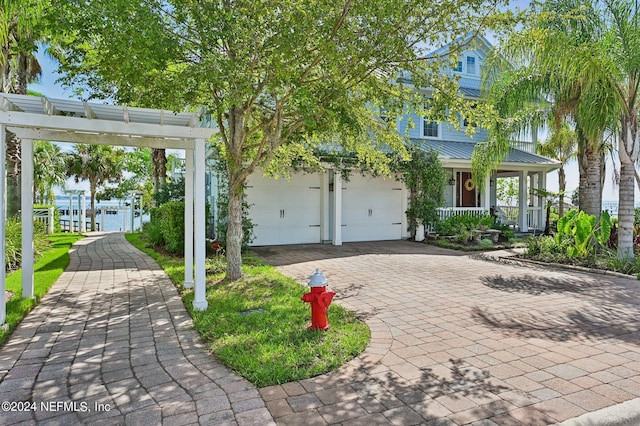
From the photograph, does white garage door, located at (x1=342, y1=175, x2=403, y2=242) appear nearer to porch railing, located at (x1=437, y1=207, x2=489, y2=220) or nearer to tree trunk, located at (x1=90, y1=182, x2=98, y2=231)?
porch railing, located at (x1=437, y1=207, x2=489, y2=220)

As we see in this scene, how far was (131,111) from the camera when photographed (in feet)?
16.9

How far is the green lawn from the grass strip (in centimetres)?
208

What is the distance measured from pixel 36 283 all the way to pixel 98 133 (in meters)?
3.14

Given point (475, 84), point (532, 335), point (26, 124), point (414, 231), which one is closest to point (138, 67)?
point (26, 124)

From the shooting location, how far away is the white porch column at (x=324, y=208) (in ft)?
44.4

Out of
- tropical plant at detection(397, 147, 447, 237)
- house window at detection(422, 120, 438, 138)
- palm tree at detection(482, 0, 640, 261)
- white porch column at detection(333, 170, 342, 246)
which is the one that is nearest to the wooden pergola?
white porch column at detection(333, 170, 342, 246)

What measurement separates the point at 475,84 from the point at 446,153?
5307 mm

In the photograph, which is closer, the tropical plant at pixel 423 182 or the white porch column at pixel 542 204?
the tropical plant at pixel 423 182

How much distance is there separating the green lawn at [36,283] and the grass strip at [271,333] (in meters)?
2.08

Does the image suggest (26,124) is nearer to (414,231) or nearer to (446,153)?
(414,231)

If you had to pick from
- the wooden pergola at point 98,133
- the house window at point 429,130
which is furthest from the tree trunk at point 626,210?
the wooden pergola at point 98,133

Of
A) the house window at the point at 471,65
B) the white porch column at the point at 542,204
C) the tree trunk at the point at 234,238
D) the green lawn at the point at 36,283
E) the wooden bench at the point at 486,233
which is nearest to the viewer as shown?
the green lawn at the point at 36,283

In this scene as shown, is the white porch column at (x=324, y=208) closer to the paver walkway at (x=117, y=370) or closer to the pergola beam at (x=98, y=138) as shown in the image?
Result: the pergola beam at (x=98, y=138)

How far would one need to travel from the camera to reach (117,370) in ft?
12.0
